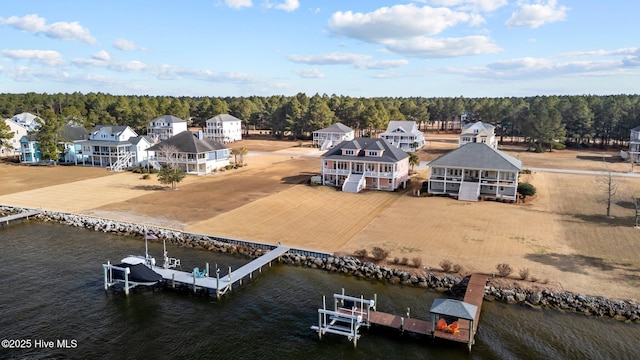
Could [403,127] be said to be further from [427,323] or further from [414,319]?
[427,323]

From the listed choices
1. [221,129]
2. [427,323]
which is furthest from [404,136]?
[427,323]

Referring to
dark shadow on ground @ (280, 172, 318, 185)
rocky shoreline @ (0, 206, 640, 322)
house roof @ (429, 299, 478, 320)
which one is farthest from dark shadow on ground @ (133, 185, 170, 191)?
house roof @ (429, 299, 478, 320)

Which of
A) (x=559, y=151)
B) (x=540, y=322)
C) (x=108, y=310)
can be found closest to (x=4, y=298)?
(x=108, y=310)

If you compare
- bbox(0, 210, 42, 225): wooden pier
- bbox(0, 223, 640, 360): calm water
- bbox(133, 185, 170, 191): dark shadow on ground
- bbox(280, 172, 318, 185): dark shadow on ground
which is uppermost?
bbox(280, 172, 318, 185): dark shadow on ground

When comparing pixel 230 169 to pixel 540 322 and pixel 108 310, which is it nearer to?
pixel 108 310

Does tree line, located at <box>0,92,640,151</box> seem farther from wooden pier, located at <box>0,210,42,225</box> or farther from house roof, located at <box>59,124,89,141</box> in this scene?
wooden pier, located at <box>0,210,42,225</box>
